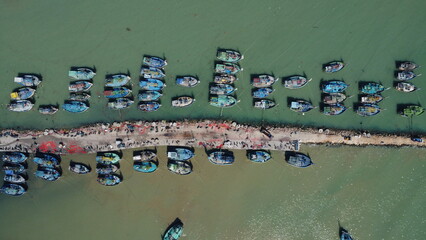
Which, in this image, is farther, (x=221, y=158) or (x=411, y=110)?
(x=411, y=110)

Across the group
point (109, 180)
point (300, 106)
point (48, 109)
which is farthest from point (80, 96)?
point (300, 106)

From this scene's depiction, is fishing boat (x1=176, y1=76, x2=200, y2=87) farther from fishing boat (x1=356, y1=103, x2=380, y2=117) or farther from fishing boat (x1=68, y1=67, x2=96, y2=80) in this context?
fishing boat (x1=356, y1=103, x2=380, y2=117)

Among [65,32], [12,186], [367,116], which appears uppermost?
[65,32]

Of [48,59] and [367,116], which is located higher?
[48,59]

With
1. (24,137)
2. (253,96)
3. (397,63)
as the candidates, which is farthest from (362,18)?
(24,137)

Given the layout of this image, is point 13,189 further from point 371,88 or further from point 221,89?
point 371,88

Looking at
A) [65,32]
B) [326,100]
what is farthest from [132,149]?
[326,100]

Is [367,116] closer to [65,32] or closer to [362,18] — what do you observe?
[362,18]
